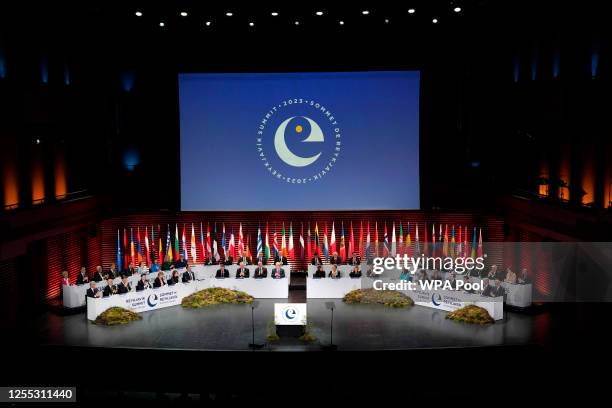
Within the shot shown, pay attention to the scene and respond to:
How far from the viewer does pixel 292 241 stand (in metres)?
23.6

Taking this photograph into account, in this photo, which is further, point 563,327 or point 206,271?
point 206,271

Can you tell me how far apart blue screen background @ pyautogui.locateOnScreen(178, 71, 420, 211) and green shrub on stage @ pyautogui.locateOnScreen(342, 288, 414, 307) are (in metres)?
4.31

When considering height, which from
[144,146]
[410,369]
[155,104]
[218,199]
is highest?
[155,104]

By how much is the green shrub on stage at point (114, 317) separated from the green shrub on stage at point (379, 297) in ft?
21.4

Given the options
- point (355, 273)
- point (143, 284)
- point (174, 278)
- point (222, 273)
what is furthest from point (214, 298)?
point (355, 273)

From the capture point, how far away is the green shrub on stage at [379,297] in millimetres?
19578

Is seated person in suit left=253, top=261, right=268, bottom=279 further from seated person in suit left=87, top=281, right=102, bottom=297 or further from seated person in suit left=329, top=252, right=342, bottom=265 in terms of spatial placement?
seated person in suit left=87, top=281, right=102, bottom=297

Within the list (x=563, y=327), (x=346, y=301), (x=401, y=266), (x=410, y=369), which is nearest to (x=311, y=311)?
(x=346, y=301)

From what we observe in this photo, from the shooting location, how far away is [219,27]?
2145 cm

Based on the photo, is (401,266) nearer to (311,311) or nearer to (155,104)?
(311,311)

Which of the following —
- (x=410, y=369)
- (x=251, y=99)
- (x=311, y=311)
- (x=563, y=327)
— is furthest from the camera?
(x=251, y=99)

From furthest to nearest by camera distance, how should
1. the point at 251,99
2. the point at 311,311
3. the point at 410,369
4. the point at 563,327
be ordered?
the point at 251,99 < the point at 311,311 < the point at 563,327 < the point at 410,369

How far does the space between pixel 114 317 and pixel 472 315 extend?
9612mm

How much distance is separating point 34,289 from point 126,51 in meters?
9.32
